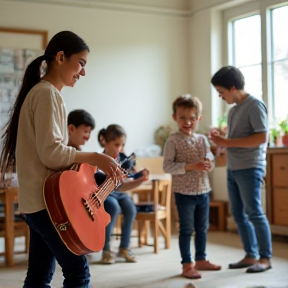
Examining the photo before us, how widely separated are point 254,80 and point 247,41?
421 mm

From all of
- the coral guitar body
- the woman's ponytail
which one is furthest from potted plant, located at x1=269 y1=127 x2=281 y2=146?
the woman's ponytail

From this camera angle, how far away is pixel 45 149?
5.61ft

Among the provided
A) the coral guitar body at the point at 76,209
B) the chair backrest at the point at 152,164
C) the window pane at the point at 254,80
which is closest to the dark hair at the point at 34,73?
the coral guitar body at the point at 76,209

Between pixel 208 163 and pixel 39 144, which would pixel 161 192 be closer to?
pixel 208 163

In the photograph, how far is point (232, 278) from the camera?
329 centimetres

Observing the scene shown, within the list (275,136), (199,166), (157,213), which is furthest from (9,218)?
(275,136)

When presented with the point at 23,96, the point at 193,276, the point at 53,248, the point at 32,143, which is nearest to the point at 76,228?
the point at 53,248

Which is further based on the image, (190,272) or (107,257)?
(107,257)

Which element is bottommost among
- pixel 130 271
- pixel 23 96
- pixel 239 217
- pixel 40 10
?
pixel 130 271

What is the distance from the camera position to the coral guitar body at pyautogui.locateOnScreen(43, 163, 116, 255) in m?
1.70

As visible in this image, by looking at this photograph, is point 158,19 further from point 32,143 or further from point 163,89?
point 32,143

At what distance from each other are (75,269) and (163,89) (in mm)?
4473

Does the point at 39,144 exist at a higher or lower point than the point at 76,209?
higher

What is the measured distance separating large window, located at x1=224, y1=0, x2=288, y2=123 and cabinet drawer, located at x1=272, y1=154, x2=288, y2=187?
1.98 ft
